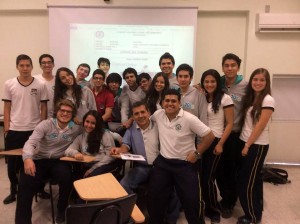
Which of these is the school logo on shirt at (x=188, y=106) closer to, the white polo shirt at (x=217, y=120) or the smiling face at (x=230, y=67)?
the white polo shirt at (x=217, y=120)

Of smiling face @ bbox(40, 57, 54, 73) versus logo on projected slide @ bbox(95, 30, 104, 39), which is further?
logo on projected slide @ bbox(95, 30, 104, 39)

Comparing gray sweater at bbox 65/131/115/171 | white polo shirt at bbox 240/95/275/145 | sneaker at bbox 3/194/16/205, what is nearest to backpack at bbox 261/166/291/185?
white polo shirt at bbox 240/95/275/145

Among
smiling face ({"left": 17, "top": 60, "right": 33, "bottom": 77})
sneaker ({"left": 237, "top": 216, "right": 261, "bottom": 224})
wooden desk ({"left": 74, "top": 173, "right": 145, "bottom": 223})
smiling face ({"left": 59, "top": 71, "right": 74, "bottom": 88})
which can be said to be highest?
smiling face ({"left": 17, "top": 60, "right": 33, "bottom": 77})

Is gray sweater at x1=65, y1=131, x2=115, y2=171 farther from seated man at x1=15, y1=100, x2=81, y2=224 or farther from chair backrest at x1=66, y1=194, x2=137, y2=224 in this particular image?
chair backrest at x1=66, y1=194, x2=137, y2=224

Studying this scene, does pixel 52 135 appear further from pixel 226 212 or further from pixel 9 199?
pixel 226 212

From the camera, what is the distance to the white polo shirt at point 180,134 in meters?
2.27

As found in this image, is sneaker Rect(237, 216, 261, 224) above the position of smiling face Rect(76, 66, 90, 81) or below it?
below

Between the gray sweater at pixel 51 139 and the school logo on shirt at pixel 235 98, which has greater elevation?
the school logo on shirt at pixel 235 98

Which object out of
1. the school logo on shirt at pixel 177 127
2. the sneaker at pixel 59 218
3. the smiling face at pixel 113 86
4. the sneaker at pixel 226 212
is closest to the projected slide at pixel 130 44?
the smiling face at pixel 113 86

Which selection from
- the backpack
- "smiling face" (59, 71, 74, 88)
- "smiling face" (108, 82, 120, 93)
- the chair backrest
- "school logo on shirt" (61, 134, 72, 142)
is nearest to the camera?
the chair backrest

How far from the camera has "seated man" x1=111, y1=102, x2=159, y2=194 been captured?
8.23ft

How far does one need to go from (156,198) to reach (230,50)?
3104 mm

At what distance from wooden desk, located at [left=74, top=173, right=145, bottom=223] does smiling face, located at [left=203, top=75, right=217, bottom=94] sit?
1229 mm

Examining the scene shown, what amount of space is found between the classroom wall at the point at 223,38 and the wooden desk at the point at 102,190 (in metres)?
3.07
